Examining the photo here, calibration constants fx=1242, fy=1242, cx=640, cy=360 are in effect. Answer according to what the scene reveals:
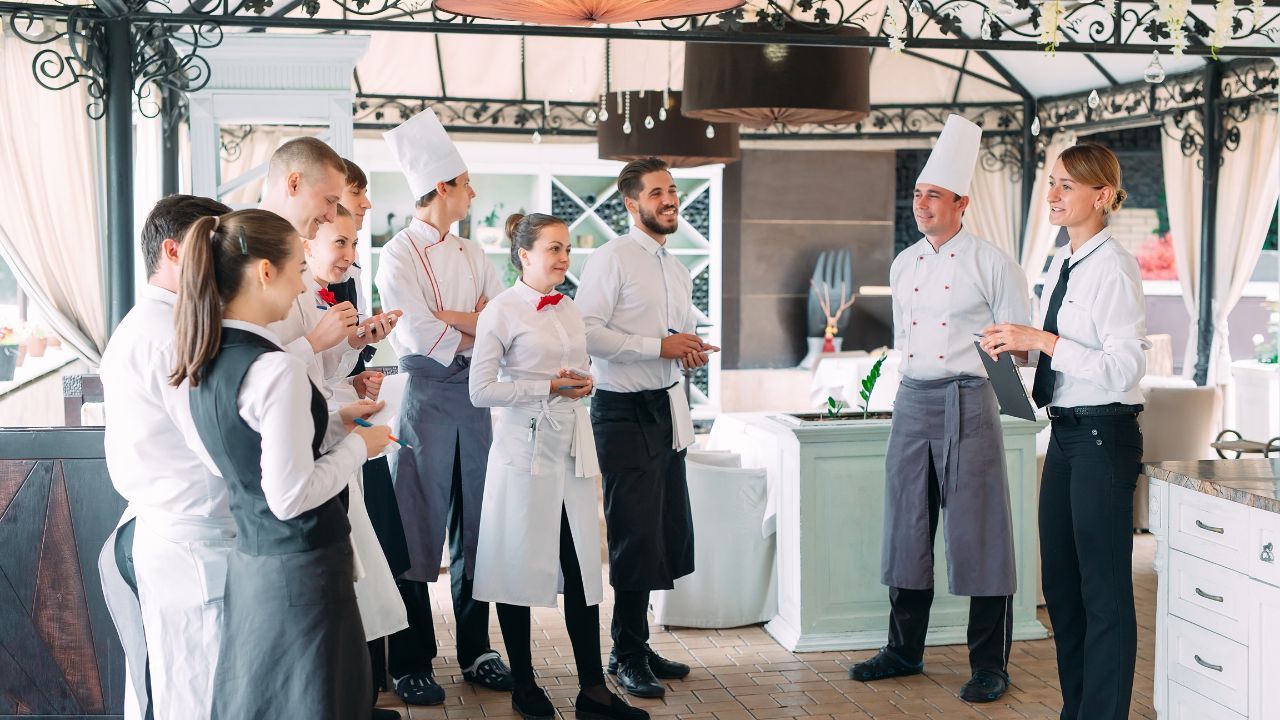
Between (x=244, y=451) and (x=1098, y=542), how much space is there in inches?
83.6

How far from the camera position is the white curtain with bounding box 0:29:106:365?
18.3 ft

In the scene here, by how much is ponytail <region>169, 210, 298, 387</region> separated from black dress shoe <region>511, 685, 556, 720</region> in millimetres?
1872

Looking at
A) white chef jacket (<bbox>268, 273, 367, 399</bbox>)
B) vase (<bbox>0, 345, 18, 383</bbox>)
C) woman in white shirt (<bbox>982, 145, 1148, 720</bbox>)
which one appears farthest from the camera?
vase (<bbox>0, 345, 18, 383</bbox>)

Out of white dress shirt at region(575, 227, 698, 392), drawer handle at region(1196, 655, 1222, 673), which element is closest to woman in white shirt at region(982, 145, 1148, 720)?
drawer handle at region(1196, 655, 1222, 673)

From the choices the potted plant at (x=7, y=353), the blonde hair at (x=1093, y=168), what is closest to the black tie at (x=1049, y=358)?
the blonde hair at (x=1093, y=168)

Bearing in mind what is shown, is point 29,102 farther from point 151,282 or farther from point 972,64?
point 972,64

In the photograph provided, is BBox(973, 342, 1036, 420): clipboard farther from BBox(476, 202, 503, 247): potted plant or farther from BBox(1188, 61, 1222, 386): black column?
BBox(476, 202, 503, 247): potted plant

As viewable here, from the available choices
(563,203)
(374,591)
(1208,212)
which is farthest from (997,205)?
(374,591)

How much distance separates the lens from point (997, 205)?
1083cm

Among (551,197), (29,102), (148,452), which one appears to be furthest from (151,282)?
(551,197)

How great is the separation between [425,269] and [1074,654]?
7.17 ft

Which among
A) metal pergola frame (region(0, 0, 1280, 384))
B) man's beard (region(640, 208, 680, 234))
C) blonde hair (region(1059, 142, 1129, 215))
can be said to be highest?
metal pergola frame (region(0, 0, 1280, 384))

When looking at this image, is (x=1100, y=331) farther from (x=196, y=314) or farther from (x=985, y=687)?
(x=196, y=314)

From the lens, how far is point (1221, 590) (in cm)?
296
